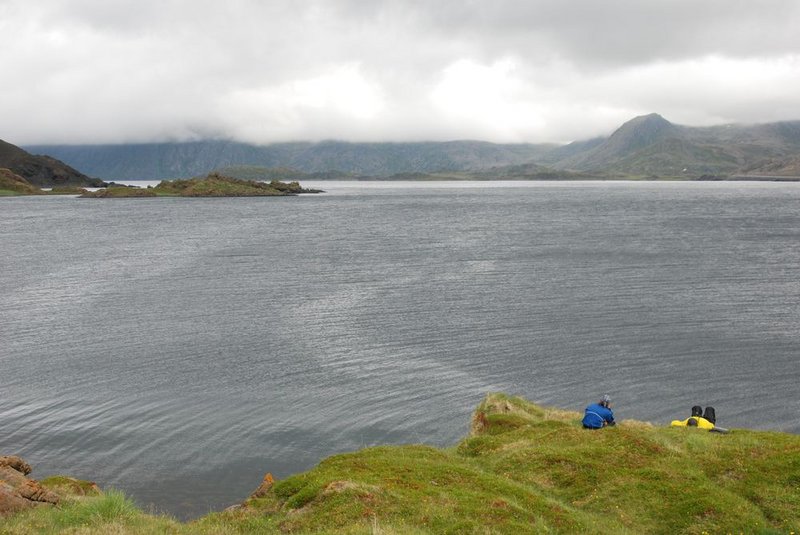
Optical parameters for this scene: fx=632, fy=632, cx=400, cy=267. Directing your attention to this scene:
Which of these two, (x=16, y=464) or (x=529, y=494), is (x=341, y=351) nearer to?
(x=16, y=464)

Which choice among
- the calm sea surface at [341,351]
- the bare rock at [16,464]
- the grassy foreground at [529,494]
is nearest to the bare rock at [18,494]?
the grassy foreground at [529,494]

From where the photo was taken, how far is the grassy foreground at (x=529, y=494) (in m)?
18.8

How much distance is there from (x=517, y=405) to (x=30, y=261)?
346 feet

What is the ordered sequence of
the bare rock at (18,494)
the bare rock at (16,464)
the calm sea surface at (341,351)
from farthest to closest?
the calm sea surface at (341,351) < the bare rock at (16,464) < the bare rock at (18,494)

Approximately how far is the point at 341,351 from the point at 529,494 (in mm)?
34258

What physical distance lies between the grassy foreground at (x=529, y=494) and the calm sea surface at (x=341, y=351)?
9.70 meters

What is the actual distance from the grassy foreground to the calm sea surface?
9698mm

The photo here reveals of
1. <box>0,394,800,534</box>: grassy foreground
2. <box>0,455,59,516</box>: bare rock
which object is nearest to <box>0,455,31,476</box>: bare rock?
<box>0,394,800,534</box>: grassy foreground

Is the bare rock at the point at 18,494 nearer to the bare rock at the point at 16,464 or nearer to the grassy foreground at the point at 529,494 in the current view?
the grassy foreground at the point at 529,494

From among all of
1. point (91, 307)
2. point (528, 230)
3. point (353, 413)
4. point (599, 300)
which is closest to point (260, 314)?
point (91, 307)

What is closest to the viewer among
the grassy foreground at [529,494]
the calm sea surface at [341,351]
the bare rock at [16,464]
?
the grassy foreground at [529,494]

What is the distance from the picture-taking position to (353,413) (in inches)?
1617

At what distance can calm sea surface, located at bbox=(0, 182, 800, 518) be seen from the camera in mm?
37094

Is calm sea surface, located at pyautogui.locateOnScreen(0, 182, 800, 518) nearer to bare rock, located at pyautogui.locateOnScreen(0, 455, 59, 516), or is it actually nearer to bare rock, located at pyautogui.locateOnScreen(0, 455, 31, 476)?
bare rock, located at pyautogui.locateOnScreen(0, 455, 31, 476)
